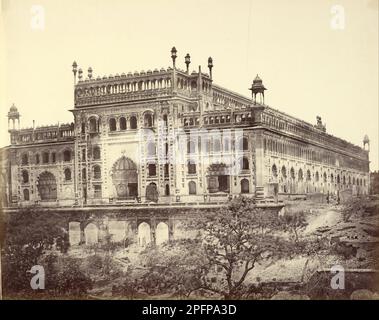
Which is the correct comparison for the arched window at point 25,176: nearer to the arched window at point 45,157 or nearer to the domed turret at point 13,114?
the arched window at point 45,157

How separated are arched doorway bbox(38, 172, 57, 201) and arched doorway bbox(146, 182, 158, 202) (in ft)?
2.82

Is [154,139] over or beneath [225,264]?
over

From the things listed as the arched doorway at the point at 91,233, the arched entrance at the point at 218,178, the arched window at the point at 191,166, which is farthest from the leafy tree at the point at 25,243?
the arched entrance at the point at 218,178

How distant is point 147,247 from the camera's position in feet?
→ 19.1

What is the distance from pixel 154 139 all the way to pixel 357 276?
2.08 m

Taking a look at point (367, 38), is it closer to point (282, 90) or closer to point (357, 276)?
point (282, 90)

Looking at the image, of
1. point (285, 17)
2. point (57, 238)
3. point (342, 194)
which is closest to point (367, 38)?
point (285, 17)

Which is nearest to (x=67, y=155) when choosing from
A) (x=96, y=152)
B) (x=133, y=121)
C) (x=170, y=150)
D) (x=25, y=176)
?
(x=96, y=152)

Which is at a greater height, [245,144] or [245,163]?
[245,144]

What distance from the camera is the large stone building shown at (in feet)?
18.6

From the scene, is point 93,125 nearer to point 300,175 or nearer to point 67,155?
point 67,155

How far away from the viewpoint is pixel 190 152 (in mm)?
5812

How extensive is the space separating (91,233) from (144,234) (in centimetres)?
50

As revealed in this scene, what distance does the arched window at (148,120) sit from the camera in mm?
5961
